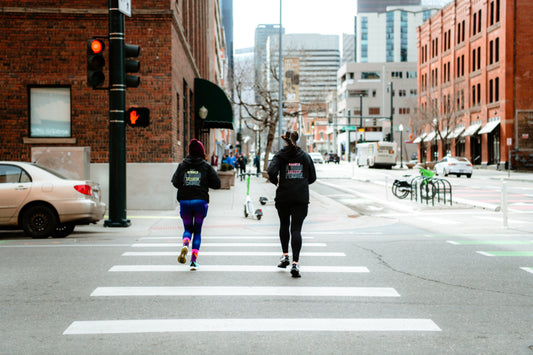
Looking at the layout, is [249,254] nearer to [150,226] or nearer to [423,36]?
[150,226]

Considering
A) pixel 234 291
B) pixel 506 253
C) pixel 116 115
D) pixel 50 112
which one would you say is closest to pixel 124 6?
pixel 116 115

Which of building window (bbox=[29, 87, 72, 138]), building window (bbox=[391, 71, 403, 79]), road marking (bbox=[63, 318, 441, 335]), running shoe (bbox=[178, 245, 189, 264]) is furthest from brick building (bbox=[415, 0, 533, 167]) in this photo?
building window (bbox=[391, 71, 403, 79])

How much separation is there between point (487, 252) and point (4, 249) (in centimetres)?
839

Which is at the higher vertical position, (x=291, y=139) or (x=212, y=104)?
(x=212, y=104)

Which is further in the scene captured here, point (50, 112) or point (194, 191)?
point (50, 112)

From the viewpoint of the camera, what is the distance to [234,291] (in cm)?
713

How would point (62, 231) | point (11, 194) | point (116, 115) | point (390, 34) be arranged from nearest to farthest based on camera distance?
1. point (11, 194)
2. point (62, 231)
3. point (116, 115)
4. point (390, 34)

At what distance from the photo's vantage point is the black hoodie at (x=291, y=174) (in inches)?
319

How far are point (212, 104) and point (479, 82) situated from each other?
41.2 metres

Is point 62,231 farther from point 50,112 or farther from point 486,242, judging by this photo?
point 486,242

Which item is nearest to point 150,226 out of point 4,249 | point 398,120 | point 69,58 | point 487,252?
point 4,249

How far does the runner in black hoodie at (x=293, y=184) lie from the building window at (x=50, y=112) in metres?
11.9

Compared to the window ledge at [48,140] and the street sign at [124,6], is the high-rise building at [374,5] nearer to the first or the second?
the window ledge at [48,140]

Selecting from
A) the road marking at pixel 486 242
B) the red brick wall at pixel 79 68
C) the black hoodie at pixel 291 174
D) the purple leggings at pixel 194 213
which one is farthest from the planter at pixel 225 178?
the black hoodie at pixel 291 174
